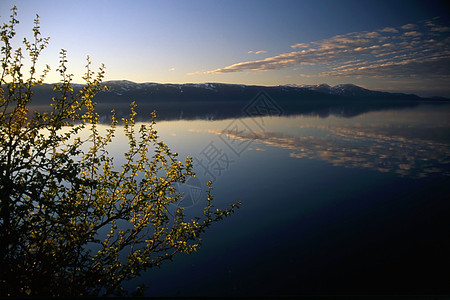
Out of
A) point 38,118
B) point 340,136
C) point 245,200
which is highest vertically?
point 38,118

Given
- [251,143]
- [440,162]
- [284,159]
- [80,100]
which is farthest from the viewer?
[251,143]

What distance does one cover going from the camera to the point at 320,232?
19.8 metres

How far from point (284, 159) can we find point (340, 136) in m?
30.1

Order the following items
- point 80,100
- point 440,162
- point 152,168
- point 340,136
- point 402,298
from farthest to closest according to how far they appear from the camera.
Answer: point 340,136
point 440,162
point 152,168
point 80,100
point 402,298

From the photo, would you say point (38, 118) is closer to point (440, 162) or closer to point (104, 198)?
point (104, 198)

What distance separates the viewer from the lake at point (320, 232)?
1484cm

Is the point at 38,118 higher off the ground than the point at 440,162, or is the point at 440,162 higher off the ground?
the point at 38,118

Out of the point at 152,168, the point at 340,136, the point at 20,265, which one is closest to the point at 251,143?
the point at 340,136

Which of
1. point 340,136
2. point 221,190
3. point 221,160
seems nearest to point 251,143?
point 221,160

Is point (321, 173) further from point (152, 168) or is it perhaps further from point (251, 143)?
point (152, 168)

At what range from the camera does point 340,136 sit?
6462cm

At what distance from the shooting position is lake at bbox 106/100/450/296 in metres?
14.8

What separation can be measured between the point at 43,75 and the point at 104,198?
4230 mm

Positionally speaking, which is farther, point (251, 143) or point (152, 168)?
point (251, 143)
